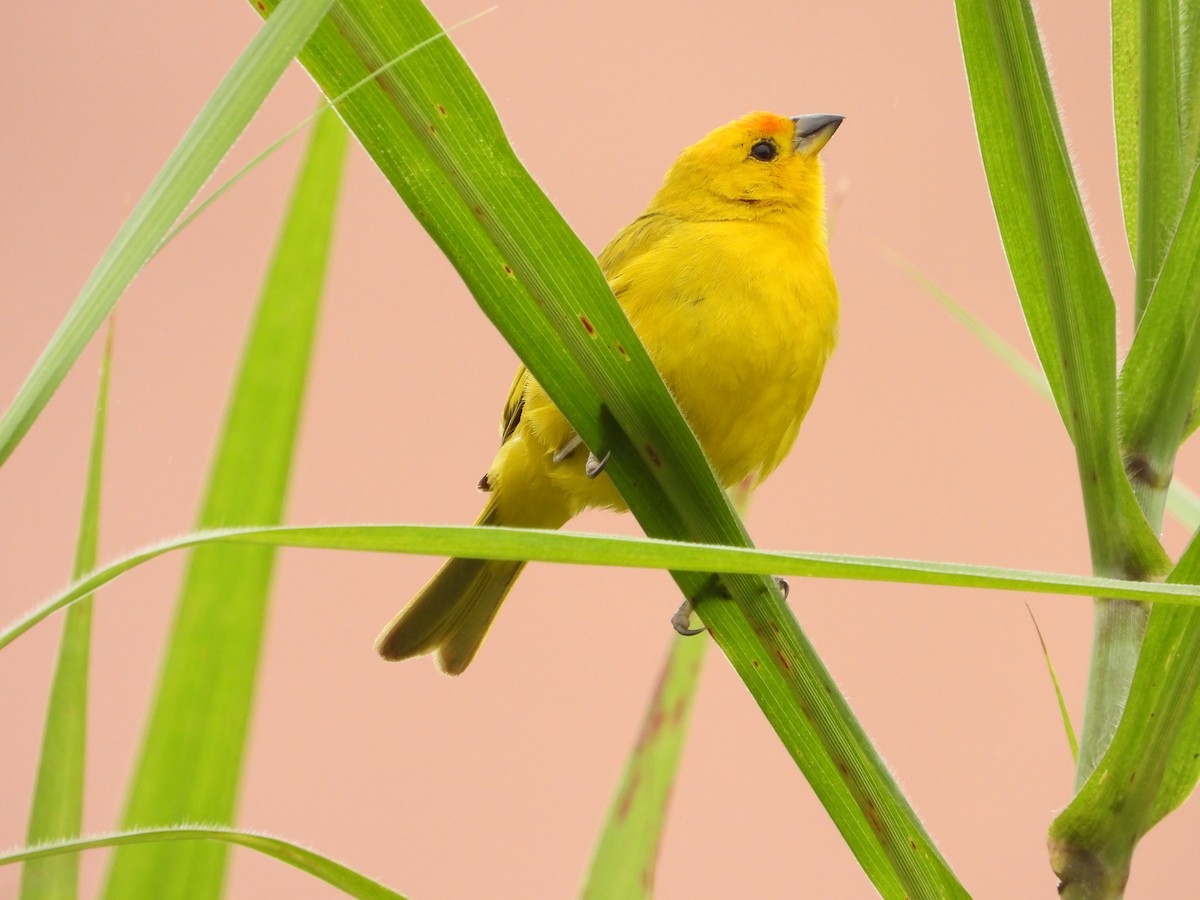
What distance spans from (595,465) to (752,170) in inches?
21.1

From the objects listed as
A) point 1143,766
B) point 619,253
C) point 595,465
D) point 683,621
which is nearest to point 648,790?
point 683,621

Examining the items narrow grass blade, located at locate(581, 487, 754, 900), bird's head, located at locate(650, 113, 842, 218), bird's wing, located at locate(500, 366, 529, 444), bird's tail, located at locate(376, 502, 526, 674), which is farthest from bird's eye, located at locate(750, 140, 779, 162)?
narrow grass blade, located at locate(581, 487, 754, 900)

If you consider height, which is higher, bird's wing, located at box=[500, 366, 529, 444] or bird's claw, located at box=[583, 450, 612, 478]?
bird's wing, located at box=[500, 366, 529, 444]

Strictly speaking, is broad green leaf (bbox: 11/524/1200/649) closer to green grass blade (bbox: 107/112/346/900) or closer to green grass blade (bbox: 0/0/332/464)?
green grass blade (bbox: 0/0/332/464)

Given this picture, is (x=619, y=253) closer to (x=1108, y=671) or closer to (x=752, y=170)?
(x=752, y=170)

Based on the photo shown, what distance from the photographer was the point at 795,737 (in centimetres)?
52

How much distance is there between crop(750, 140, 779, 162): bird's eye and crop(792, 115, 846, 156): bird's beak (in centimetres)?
3

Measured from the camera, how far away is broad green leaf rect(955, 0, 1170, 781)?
1.74 ft

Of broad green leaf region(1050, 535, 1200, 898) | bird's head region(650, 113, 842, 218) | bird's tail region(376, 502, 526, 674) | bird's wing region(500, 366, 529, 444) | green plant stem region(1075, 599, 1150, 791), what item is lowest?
broad green leaf region(1050, 535, 1200, 898)

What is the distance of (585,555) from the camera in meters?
0.35

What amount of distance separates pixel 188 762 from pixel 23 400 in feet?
0.98

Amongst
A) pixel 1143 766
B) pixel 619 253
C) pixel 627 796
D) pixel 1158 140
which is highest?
pixel 619 253

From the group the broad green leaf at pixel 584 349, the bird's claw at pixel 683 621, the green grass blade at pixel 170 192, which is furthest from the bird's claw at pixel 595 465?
the green grass blade at pixel 170 192

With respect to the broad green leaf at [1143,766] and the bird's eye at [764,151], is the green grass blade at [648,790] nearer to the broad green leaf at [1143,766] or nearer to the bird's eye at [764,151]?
the broad green leaf at [1143,766]
